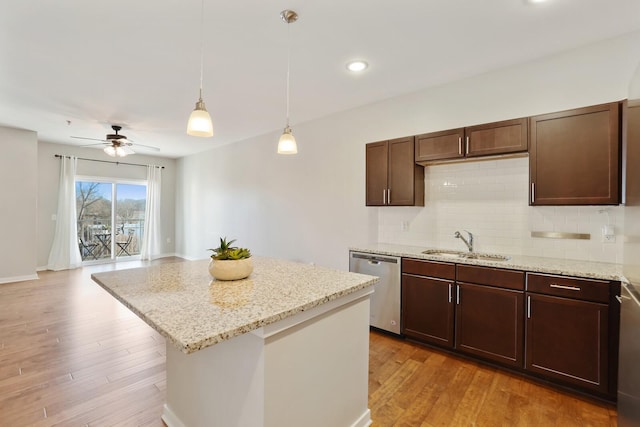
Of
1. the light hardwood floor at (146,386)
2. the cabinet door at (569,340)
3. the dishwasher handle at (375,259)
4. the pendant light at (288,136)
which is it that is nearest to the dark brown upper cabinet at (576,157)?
the cabinet door at (569,340)

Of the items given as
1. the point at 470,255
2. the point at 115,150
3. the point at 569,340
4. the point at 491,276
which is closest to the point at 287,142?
the point at 491,276

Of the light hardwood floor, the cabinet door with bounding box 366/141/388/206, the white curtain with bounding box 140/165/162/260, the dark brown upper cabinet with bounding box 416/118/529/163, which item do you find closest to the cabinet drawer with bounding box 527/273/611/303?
the light hardwood floor

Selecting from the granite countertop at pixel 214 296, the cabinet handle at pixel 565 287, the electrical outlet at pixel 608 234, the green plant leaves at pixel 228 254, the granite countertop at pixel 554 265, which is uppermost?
the electrical outlet at pixel 608 234

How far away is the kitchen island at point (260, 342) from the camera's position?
1222mm

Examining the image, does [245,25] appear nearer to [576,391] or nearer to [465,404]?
[465,404]

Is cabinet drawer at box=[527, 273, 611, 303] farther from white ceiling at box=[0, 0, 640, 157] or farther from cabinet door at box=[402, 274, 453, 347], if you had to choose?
white ceiling at box=[0, 0, 640, 157]

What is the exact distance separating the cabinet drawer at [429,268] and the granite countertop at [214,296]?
125 centimetres

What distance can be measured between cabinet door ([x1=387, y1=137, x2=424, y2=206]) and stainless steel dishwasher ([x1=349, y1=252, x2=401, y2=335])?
673 mm

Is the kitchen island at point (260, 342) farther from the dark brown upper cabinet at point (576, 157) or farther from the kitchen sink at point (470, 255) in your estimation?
the dark brown upper cabinet at point (576, 157)

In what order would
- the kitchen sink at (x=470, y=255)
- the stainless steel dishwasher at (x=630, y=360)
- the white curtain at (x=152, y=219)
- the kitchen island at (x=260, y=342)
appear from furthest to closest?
the white curtain at (x=152, y=219)
the kitchen sink at (x=470, y=255)
the stainless steel dishwasher at (x=630, y=360)
the kitchen island at (x=260, y=342)

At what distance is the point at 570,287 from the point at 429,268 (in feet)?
3.39

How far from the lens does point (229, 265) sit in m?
1.76

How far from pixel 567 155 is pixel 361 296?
204cm

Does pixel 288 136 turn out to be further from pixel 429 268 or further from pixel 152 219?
pixel 152 219
